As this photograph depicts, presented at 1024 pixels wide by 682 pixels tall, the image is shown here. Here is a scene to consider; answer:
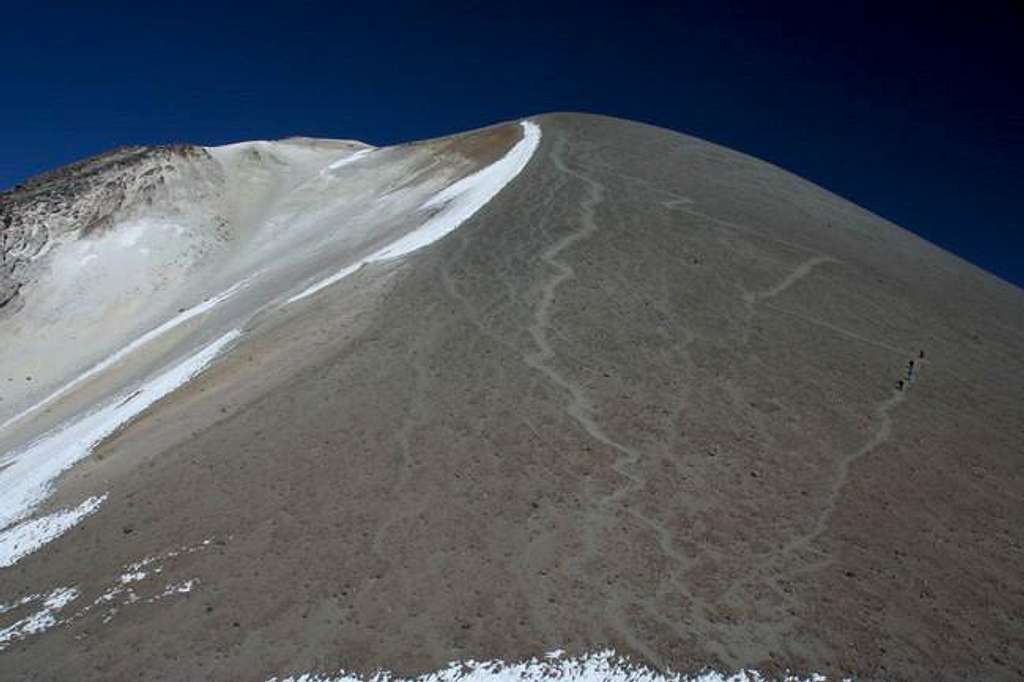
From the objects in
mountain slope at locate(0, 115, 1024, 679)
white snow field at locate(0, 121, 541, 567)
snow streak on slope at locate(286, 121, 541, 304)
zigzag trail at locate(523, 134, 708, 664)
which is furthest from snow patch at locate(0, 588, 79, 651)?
snow streak on slope at locate(286, 121, 541, 304)

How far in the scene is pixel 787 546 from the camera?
350 inches

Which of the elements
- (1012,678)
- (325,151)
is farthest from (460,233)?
(325,151)

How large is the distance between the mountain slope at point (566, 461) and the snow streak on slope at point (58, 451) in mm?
187

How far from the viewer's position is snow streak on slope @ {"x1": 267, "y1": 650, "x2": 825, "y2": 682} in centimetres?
710

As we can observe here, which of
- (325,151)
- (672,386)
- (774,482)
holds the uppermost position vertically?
(325,151)

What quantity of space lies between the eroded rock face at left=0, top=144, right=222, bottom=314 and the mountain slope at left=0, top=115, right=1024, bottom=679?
16189 mm

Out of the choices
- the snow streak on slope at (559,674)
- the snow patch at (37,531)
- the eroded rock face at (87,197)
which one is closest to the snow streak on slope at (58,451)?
the snow patch at (37,531)

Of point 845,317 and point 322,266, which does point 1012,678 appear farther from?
point 322,266

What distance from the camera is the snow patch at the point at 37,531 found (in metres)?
11.5

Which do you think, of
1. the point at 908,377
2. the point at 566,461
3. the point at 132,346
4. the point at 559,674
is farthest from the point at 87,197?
the point at 559,674

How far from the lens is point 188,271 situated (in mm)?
33156

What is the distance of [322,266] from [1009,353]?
54.3 feet

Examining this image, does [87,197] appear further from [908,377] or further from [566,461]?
[908,377]

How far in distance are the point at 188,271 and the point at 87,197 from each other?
7.67m
